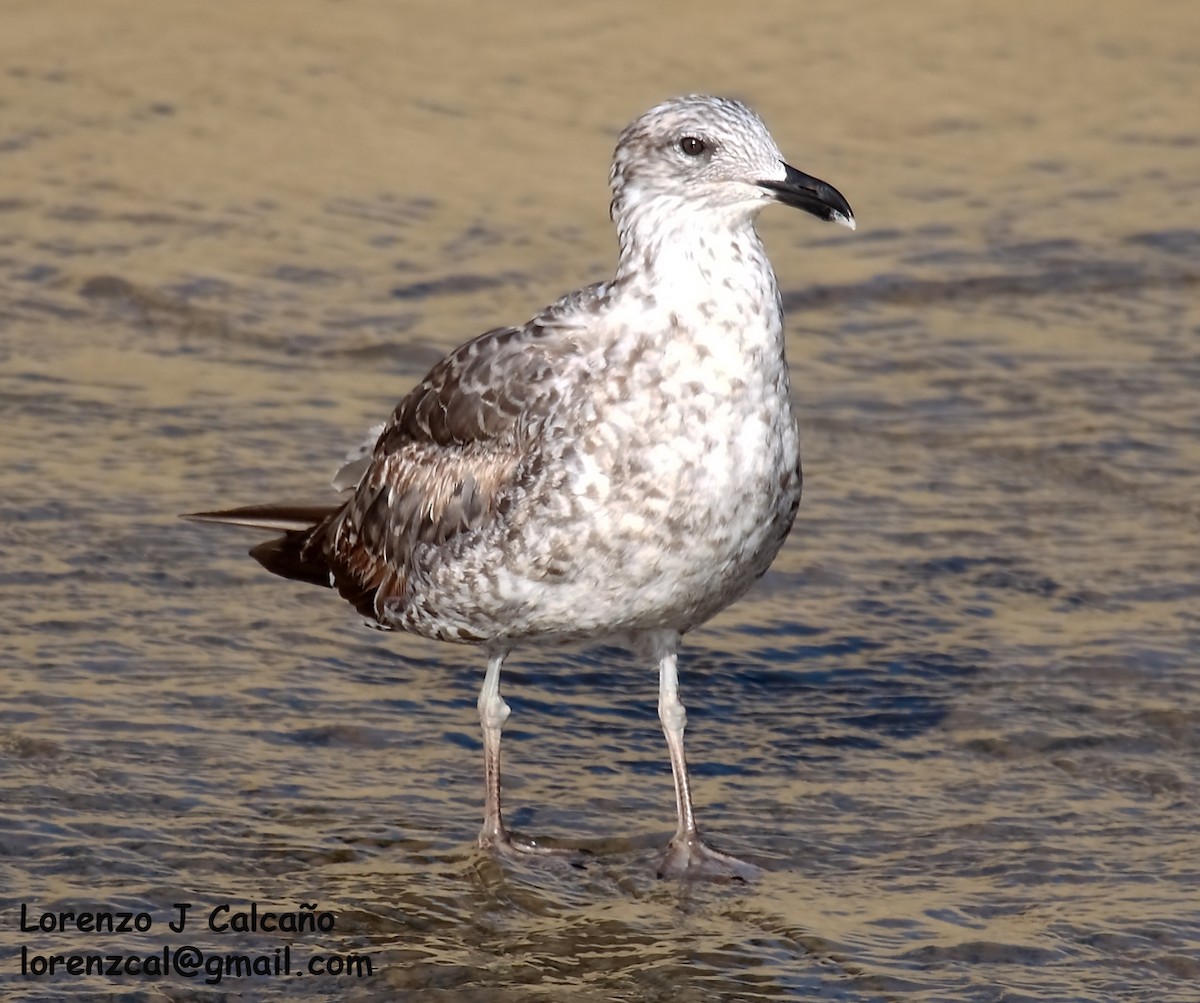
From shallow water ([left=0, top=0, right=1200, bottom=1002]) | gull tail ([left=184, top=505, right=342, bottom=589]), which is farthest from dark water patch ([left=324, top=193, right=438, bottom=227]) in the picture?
gull tail ([left=184, top=505, right=342, bottom=589])

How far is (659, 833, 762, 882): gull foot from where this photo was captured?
6539 mm

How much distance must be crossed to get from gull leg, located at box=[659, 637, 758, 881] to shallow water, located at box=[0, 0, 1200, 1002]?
79mm

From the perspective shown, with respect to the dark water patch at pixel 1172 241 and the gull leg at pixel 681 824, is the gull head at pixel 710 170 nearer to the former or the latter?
the gull leg at pixel 681 824

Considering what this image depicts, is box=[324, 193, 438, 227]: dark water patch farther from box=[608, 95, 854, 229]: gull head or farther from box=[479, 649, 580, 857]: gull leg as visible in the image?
box=[608, 95, 854, 229]: gull head

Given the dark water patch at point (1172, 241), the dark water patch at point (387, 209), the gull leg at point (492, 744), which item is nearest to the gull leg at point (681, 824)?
the gull leg at point (492, 744)

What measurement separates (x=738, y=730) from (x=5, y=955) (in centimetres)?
258

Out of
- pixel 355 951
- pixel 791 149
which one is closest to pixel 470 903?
pixel 355 951

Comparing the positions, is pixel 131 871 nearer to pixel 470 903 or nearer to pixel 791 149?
pixel 470 903

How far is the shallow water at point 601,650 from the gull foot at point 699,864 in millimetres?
63

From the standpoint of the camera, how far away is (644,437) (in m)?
6.25

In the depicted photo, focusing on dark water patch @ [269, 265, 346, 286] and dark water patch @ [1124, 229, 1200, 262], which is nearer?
dark water patch @ [269, 265, 346, 286]

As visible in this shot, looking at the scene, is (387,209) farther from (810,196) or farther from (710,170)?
(810,196)

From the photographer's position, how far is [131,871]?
6.33 m

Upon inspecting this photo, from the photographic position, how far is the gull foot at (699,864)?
6.54 meters
